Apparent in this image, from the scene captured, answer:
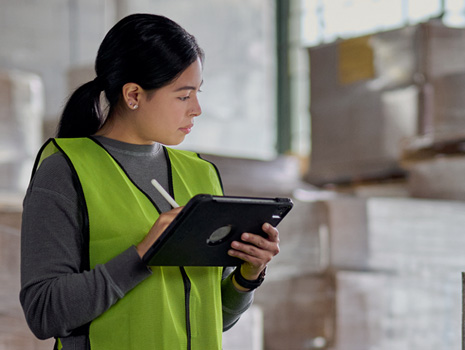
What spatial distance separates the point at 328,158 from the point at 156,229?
11.0 ft

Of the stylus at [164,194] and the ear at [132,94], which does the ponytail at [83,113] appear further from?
the stylus at [164,194]

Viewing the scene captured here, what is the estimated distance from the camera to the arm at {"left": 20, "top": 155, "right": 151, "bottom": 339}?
4.22 ft

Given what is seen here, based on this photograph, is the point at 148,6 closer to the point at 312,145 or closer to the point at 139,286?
the point at 312,145

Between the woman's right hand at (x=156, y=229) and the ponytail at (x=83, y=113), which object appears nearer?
the woman's right hand at (x=156, y=229)

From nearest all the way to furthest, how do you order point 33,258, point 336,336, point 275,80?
1. point 33,258
2. point 336,336
3. point 275,80

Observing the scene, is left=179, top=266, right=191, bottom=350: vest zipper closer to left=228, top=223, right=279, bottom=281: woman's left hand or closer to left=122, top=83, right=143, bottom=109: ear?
left=228, top=223, right=279, bottom=281: woman's left hand

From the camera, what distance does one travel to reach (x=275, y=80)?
10875 millimetres

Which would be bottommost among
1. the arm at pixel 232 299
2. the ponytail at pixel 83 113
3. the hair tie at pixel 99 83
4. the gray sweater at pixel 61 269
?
the arm at pixel 232 299

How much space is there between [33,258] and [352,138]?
3311mm

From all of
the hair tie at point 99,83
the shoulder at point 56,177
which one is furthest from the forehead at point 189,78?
the shoulder at point 56,177

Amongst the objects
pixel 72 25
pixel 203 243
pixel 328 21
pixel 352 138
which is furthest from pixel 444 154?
pixel 328 21

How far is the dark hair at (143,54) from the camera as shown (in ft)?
4.63

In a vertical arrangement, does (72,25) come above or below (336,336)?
above

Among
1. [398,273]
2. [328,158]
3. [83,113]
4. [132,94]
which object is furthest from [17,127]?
[132,94]
